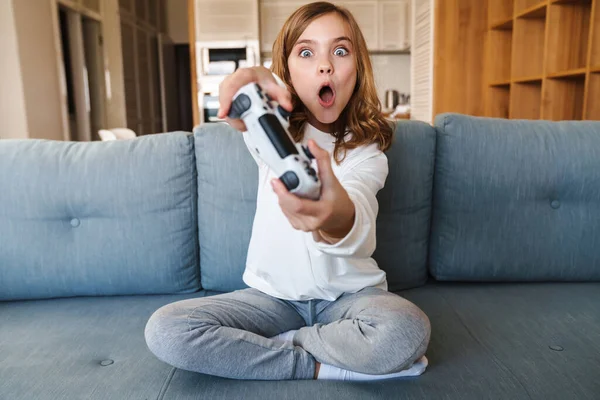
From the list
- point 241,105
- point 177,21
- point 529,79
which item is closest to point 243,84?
point 241,105

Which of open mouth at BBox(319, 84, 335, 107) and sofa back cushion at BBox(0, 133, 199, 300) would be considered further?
sofa back cushion at BBox(0, 133, 199, 300)

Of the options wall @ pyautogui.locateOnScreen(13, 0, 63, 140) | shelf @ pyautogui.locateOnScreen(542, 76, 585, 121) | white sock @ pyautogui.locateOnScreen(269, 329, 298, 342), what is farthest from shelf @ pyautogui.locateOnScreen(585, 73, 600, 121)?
wall @ pyautogui.locateOnScreen(13, 0, 63, 140)

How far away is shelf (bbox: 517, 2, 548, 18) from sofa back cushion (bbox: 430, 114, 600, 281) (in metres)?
1.65

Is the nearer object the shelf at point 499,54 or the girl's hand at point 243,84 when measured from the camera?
the girl's hand at point 243,84

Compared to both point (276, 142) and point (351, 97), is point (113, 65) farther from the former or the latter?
point (276, 142)

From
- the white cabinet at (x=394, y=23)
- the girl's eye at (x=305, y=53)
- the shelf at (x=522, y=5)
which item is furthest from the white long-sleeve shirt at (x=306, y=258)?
the white cabinet at (x=394, y=23)

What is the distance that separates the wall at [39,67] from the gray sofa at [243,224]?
2320mm

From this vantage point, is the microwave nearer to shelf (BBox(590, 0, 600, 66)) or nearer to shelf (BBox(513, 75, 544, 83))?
shelf (BBox(513, 75, 544, 83))

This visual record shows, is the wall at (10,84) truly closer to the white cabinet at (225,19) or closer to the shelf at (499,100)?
the white cabinet at (225,19)

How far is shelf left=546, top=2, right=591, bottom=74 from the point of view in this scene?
8.32 feet

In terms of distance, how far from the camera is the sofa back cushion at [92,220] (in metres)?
1.25

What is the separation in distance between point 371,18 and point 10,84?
352 cm

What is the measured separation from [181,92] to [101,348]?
6397 mm

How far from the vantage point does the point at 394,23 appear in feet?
17.1
